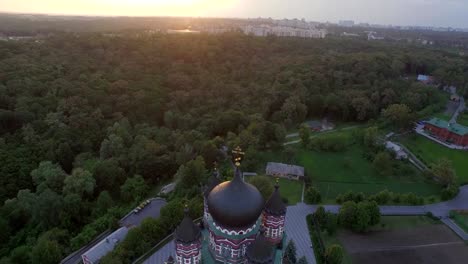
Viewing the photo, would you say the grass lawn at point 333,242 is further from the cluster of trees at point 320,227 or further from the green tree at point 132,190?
the green tree at point 132,190

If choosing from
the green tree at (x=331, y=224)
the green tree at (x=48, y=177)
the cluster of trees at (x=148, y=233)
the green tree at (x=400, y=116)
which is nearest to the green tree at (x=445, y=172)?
the green tree at (x=400, y=116)

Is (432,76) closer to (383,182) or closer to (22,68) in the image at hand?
(383,182)

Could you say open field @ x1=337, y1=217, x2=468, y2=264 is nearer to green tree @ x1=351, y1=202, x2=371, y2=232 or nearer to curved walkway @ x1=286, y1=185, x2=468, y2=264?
green tree @ x1=351, y1=202, x2=371, y2=232

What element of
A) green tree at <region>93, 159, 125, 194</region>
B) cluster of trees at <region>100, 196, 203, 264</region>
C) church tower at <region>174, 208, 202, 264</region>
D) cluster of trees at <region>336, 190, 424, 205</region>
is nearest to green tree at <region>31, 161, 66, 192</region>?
green tree at <region>93, 159, 125, 194</region>

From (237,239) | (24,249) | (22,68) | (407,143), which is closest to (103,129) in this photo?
(22,68)

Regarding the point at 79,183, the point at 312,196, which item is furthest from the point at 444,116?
the point at 79,183
